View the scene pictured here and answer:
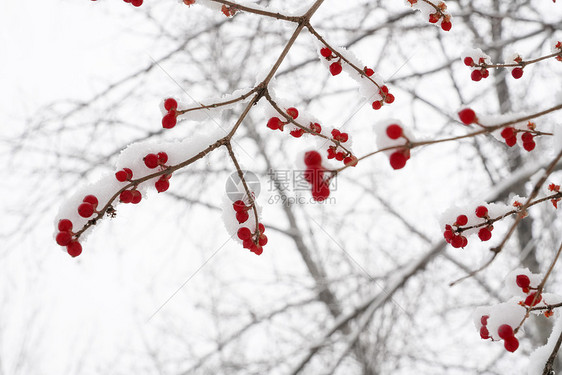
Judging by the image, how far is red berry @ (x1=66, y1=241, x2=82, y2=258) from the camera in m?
1.07

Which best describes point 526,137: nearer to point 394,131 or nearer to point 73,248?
point 394,131

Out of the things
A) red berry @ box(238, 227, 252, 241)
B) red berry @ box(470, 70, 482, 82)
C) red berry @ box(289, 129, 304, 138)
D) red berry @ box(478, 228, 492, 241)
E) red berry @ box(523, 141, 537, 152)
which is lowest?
red berry @ box(238, 227, 252, 241)

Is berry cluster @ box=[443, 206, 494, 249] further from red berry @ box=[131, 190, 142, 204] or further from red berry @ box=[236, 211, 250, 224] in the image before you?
red berry @ box=[131, 190, 142, 204]

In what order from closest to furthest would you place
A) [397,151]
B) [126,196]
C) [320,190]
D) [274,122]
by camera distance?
[397,151]
[320,190]
[126,196]
[274,122]

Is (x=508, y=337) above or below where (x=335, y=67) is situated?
below

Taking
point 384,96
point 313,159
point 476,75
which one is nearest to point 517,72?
point 476,75

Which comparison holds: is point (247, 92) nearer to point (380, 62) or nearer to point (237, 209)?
point (237, 209)

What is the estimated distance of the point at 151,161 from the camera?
1.15 metres

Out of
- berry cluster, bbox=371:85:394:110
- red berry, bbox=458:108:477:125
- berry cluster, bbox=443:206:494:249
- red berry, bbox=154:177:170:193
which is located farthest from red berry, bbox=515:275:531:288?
red berry, bbox=154:177:170:193

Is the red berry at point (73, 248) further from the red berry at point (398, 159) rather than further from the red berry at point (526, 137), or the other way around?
the red berry at point (526, 137)

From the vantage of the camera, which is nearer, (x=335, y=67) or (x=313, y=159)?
(x=313, y=159)

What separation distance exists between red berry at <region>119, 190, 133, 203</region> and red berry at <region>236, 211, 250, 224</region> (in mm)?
290

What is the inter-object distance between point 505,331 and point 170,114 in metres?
1.01

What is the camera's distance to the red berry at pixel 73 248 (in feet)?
3.50
